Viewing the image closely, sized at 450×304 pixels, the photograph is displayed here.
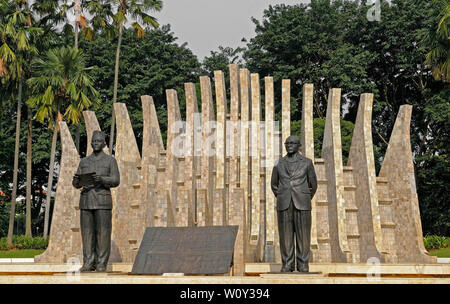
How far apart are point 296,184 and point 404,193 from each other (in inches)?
263

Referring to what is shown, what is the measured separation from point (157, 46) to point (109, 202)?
23.2m

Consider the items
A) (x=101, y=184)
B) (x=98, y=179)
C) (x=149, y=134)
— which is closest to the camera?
(x=98, y=179)

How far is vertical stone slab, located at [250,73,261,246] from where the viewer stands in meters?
14.3

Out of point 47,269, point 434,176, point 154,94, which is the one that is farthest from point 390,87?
point 47,269

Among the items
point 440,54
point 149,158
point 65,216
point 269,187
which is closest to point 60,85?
point 65,216

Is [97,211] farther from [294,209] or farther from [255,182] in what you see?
[255,182]

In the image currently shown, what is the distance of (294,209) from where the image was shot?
8766 millimetres

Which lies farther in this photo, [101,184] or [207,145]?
[207,145]

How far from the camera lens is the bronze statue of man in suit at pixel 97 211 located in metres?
9.02

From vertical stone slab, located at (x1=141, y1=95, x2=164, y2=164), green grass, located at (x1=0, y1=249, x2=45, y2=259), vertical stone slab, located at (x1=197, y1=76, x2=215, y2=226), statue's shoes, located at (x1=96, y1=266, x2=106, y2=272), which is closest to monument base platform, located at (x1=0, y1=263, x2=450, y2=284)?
statue's shoes, located at (x1=96, y1=266, x2=106, y2=272)

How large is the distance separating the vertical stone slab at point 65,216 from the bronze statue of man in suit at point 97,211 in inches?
243

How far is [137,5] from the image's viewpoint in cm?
2645

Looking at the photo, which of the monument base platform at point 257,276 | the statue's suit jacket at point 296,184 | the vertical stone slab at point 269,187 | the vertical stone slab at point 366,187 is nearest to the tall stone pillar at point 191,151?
the vertical stone slab at point 269,187

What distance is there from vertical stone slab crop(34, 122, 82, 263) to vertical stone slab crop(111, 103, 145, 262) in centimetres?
111
